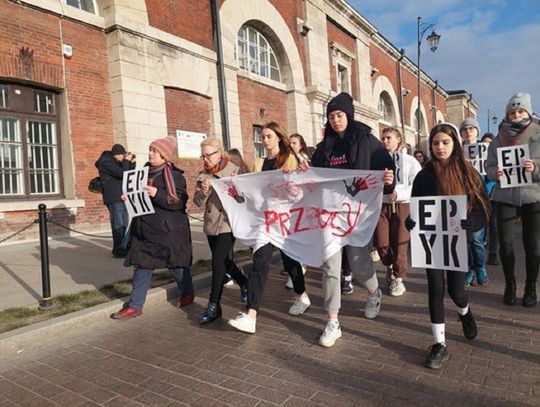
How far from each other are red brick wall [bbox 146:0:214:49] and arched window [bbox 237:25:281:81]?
2307 millimetres

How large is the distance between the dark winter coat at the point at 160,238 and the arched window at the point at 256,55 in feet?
39.8

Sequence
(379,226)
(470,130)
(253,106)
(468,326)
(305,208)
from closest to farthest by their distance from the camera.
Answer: (468,326), (305,208), (379,226), (470,130), (253,106)

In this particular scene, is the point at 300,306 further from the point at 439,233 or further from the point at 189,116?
the point at 189,116

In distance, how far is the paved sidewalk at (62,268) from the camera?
5414 mm

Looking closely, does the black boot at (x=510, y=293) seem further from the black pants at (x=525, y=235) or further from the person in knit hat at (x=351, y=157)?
the person in knit hat at (x=351, y=157)

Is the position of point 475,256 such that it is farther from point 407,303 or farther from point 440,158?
point 440,158

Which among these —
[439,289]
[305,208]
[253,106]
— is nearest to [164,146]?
[305,208]

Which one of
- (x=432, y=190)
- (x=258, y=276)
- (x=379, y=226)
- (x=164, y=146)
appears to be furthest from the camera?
(x=379, y=226)

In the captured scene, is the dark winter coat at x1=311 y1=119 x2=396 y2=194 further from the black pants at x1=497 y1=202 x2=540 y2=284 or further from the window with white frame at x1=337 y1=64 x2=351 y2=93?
the window with white frame at x1=337 y1=64 x2=351 y2=93

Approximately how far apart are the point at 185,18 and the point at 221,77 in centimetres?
197

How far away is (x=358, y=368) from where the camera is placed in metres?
3.21

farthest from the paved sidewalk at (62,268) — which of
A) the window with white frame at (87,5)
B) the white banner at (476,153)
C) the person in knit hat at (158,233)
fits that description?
the window with white frame at (87,5)

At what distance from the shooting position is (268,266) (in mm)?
4168

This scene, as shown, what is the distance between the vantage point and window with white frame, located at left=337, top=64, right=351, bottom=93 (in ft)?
75.7
